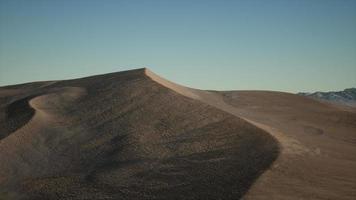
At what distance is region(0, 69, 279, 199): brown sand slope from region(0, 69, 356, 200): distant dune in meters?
0.03

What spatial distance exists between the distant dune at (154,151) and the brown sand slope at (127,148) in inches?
1.1

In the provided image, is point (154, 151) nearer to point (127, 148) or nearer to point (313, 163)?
point (127, 148)

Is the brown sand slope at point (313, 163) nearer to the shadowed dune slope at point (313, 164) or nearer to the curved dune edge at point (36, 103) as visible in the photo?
the shadowed dune slope at point (313, 164)

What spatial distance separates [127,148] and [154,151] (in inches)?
37.4

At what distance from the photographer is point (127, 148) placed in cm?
1278

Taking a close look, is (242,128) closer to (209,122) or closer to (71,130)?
(209,122)

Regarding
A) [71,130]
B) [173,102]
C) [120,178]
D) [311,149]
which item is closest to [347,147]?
[311,149]

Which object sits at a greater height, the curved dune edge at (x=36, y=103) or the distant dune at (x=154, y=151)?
the curved dune edge at (x=36, y=103)

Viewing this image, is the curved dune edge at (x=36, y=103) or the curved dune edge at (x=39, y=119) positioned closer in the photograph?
the curved dune edge at (x=39, y=119)

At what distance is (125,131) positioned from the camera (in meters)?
14.4

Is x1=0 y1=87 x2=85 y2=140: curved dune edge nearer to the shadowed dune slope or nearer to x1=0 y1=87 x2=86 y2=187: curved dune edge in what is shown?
x1=0 y1=87 x2=86 y2=187: curved dune edge

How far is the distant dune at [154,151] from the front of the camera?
9.11 meters

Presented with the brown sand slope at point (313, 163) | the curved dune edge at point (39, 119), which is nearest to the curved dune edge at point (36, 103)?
the curved dune edge at point (39, 119)

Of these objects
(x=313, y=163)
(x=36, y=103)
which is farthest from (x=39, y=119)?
(x=313, y=163)
